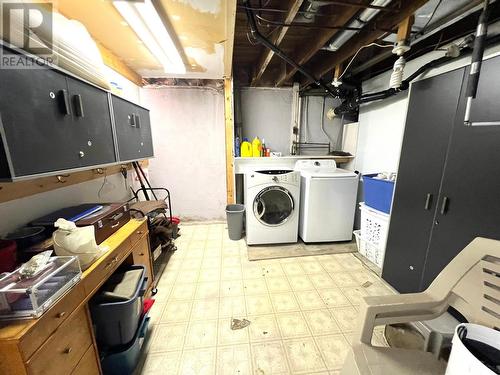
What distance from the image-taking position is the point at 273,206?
9.48ft

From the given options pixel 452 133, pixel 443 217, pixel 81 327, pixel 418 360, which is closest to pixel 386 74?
pixel 452 133

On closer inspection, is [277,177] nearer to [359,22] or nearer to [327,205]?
[327,205]

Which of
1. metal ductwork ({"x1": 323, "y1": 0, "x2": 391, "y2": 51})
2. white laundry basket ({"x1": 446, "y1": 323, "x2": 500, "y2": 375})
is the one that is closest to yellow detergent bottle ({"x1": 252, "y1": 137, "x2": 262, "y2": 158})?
metal ductwork ({"x1": 323, "y1": 0, "x2": 391, "y2": 51})

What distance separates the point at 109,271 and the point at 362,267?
8.27 feet

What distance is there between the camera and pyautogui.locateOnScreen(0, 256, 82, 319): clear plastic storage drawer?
2.49 feet

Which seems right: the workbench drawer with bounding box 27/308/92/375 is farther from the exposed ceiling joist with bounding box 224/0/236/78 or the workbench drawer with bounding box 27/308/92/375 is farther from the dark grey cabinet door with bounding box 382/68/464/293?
the dark grey cabinet door with bounding box 382/68/464/293

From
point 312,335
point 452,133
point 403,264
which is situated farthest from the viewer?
point 403,264

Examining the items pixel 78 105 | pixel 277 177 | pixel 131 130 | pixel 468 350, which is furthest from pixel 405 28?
pixel 131 130

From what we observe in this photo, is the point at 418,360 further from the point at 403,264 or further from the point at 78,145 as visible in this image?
the point at 78,145

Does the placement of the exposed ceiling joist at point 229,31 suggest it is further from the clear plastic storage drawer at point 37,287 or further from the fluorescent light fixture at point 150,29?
the clear plastic storage drawer at point 37,287

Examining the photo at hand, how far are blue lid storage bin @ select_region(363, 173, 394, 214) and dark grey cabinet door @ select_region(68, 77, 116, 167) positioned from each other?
8.52 ft

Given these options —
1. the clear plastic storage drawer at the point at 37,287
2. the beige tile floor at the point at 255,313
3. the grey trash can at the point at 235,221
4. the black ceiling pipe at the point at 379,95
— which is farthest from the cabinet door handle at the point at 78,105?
the black ceiling pipe at the point at 379,95

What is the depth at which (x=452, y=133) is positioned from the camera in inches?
57.2

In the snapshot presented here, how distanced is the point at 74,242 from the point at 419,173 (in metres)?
2.45
